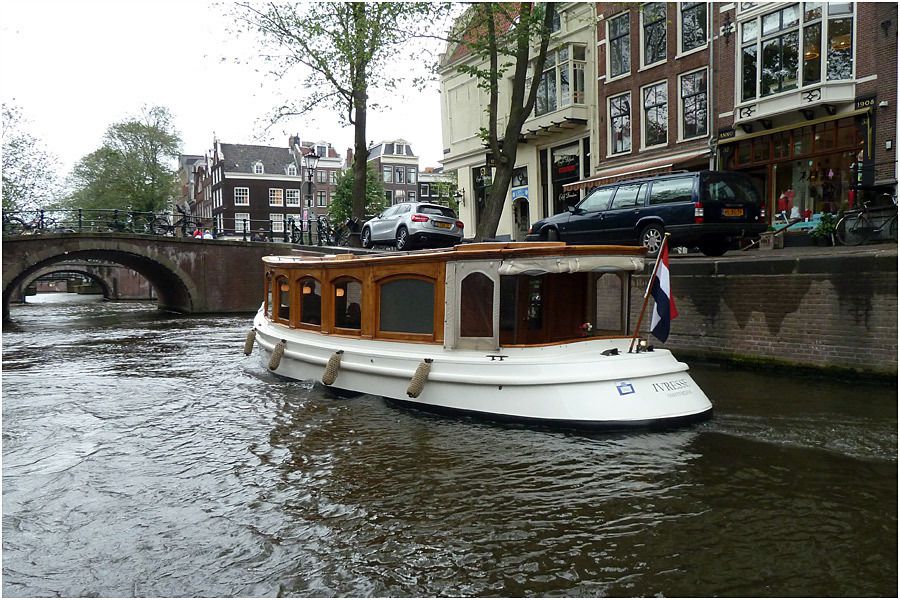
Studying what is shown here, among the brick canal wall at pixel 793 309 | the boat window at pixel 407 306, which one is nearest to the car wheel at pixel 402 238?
the brick canal wall at pixel 793 309

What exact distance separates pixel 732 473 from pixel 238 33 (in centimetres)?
2116

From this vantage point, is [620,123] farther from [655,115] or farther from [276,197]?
[276,197]

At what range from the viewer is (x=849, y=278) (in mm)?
9742

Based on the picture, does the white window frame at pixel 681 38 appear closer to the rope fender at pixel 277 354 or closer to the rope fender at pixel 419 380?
the rope fender at pixel 277 354

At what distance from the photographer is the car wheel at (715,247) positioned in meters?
13.2

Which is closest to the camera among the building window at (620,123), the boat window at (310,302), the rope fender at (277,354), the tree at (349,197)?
the boat window at (310,302)

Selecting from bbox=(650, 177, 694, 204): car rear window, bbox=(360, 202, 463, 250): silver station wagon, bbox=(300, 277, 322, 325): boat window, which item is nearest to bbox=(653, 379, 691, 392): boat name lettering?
bbox=(300, 277, 322, 325): boat window

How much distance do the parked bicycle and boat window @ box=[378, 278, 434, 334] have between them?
8939 mm

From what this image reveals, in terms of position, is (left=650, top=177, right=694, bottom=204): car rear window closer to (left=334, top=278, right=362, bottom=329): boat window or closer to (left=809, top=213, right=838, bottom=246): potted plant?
(left=809, top=213, right=838, bottom=246): potted plant

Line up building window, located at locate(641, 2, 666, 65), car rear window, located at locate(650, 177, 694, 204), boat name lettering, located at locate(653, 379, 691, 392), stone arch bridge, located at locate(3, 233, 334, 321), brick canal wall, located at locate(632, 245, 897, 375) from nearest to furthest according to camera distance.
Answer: boat name lettering, located at locate(653, 379, 691, 392) → brick canal wall, located at locate(632, 245, 897, 375) → car rear window, located at locate(650, 177, 694, 204) → building window, located at locate(641, 2, 666, 65) → stone arch bridge, located at locate(3, 233, 334, 321)

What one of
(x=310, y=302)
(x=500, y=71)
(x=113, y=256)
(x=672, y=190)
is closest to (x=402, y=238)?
(x=500, y=71)

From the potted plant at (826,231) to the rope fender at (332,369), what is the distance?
9869 millimetres

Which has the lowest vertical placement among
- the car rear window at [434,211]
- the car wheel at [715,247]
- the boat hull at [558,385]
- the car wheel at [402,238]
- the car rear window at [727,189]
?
the boat hull at [558,385]

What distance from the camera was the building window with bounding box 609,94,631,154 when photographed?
2348cm
